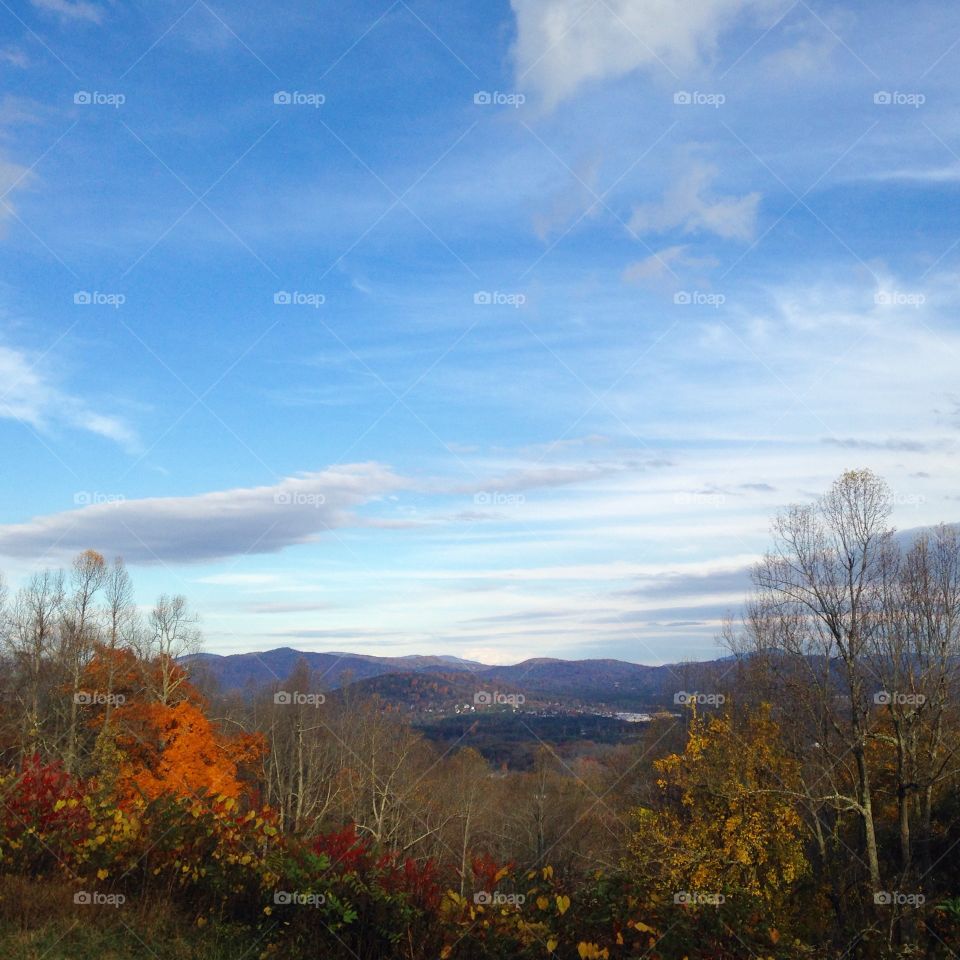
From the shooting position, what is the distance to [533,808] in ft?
156

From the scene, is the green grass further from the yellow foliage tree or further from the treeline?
the yellow foliage tree

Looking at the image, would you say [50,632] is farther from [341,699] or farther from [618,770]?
[618,770]

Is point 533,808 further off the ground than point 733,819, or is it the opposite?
point 733,819

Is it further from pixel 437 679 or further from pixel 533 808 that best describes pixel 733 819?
pixel 437 679

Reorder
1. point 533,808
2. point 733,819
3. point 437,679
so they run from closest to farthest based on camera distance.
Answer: point 733,819
point 533,808
point 437,679

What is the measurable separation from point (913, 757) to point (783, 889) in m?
6.12

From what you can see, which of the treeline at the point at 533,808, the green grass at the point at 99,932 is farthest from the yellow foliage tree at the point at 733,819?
the green grass at the point at 99,932

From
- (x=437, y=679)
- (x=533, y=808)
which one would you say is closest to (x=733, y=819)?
(x=533, y=808)

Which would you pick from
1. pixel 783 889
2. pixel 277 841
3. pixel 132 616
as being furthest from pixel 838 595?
pixel 132 616

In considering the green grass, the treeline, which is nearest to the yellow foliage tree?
the treeline

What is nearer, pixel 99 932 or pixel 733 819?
pixel 99 932

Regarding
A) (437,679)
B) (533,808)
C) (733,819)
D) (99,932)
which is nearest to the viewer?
(99,932)

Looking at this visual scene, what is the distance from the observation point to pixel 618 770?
6212 centimetres

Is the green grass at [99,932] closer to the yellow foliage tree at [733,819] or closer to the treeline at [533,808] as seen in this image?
the treeline at [533,808]
